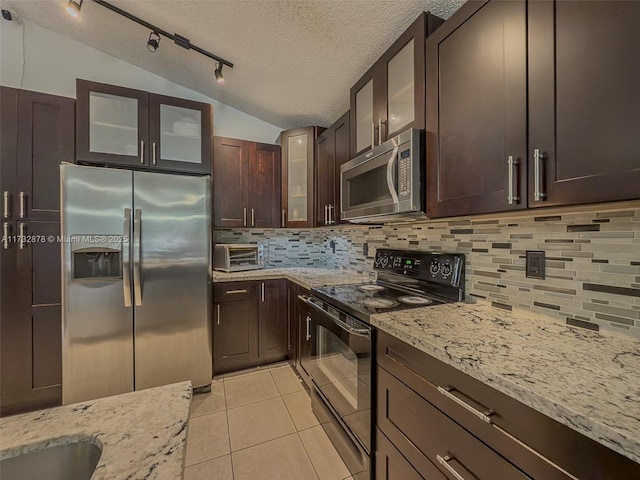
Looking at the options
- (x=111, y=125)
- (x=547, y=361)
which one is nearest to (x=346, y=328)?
(x=547, y=361)

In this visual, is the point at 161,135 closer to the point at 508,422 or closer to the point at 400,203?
the point at 400,203

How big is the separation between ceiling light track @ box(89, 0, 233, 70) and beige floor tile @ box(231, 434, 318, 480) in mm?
2730

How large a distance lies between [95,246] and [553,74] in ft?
8.21

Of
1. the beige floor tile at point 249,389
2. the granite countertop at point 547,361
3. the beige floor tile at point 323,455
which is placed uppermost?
the granite countertop at point 547,361

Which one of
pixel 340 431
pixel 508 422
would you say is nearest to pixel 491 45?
pixel 508 422

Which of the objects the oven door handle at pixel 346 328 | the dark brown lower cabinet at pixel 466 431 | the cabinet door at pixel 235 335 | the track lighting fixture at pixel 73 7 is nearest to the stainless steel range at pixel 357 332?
the oven door handle at pixel 346 328

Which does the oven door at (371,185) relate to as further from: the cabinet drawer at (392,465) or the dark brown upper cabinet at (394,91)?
the cabinet drawer at (392,465)

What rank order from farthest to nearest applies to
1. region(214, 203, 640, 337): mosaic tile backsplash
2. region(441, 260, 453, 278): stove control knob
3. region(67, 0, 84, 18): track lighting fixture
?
region(67, 0, 84, 18): track lighting fixture → region(441, 260, 453, 278): stove control knob → region(214, 203, 640, 337): mosaic tile backsplash

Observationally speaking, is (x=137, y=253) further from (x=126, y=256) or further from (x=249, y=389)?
(x=249, y=389)

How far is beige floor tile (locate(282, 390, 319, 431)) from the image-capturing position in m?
1.79

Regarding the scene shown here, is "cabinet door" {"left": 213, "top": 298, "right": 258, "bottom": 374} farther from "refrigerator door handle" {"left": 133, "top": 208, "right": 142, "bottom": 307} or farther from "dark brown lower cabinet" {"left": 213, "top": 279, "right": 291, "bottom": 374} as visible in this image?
"refrigerator door handle" {"left": 133, "top": 208, "right": 142, "bottom": 307}

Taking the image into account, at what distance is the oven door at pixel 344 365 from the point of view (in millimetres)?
1238

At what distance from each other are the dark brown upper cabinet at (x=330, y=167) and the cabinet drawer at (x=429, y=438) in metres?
1.41

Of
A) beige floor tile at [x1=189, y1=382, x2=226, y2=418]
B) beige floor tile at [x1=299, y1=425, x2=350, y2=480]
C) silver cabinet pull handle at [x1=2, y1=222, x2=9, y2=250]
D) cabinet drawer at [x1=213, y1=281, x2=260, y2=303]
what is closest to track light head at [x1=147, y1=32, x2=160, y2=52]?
silver cabinet pull handle at [x1=2, y1=222, x2=9, y2=250]
